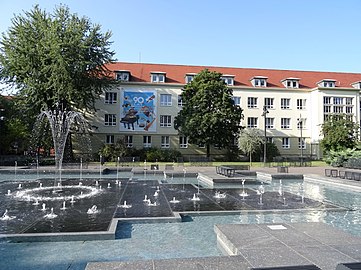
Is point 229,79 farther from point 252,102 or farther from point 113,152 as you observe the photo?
point 113,152

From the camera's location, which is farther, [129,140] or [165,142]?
[165,142]

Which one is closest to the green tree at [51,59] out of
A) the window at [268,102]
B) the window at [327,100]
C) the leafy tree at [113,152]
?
the leafy tree at [113,152]

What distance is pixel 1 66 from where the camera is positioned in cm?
3597

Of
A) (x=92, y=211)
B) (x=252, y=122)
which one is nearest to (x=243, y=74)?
(x=252, y=122)

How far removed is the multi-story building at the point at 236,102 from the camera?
1919 inches

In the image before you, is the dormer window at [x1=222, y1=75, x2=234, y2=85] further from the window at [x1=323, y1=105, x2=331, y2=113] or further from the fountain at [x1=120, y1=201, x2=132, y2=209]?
the fountain at [x1=120, y1=201, x2=132, y2=209]

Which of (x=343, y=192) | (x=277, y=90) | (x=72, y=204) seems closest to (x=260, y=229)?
(x=72, y=204)

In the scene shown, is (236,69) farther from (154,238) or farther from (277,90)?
(154,238)

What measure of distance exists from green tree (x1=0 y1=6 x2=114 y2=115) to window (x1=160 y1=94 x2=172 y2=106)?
14.9 meters

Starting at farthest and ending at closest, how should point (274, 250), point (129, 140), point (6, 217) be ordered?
point (129, 140), point (6, 217), point (274, 250)

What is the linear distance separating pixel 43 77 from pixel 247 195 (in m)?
28.9

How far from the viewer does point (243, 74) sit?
56969 millimetres

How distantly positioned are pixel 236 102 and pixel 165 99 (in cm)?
1215

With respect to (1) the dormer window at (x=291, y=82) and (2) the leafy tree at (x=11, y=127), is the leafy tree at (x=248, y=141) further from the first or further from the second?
(2) the leafy tree at (x=11, y=127)
